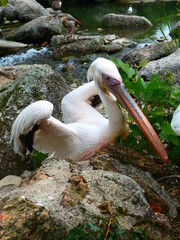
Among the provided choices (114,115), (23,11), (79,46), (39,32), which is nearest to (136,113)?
(114,115)

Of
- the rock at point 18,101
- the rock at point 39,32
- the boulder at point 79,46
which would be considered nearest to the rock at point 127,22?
the rock at point 39,32

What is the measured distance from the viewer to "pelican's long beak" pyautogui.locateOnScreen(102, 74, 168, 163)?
6.90 feet

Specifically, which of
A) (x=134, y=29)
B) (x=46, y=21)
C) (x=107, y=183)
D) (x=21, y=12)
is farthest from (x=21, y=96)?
(x=21, y=12)

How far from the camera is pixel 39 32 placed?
929 centimetres

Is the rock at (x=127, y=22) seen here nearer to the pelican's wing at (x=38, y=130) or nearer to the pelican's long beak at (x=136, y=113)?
the pelican's long beak at (x=136, y=113)

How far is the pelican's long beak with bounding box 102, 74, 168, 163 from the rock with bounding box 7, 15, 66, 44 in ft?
22.8

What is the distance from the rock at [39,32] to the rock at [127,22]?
2455 mm

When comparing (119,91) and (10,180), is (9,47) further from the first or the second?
(119,91)

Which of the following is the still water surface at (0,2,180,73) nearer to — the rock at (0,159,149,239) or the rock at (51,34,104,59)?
the rock at (51,34,104,59)

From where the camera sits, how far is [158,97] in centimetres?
219

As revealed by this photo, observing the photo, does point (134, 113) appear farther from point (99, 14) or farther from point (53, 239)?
point (99, 14)

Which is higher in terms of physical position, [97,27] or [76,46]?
[76,46]

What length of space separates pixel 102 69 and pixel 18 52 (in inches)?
245

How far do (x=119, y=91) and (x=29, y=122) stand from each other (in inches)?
26.5
